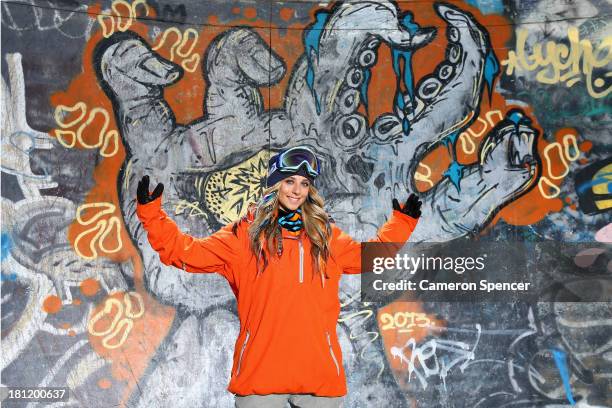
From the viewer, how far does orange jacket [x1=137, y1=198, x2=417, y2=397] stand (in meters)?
3.69

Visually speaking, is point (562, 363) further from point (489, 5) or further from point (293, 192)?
Result: point (293, 192)

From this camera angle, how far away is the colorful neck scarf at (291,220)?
3896 mm

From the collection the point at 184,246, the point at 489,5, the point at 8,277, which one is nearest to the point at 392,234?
the point at 184,246

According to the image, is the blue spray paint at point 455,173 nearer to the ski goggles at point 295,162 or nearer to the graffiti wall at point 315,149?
the graffiti wall at point 315,149

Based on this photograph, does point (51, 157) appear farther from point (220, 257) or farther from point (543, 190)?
point (543, 190)

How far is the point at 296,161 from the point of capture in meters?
3.93

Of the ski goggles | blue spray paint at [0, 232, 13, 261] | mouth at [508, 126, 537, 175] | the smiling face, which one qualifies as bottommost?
blue spray paint at [0, 232, 13, 261]

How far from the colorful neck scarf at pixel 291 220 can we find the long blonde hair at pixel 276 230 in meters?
0.02

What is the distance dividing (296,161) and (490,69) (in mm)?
3420

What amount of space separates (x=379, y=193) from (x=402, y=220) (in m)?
2.77

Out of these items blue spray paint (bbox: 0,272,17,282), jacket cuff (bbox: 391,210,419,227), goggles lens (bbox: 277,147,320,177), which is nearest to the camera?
goggles lens (bbox: 277,147,320,177)

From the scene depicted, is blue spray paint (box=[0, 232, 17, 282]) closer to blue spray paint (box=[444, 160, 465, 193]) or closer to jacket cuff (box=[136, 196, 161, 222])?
jacket cuff (box=[136, 196, 161, 222])

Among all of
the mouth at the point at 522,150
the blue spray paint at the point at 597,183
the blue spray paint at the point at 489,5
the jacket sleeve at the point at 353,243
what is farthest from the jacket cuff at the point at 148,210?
the blue spray paint at the point at 597,183

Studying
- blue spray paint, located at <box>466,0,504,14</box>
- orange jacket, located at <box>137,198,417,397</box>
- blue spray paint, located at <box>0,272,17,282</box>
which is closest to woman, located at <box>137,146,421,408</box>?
orange jacket, located at <box>137,198,417,397</box>
